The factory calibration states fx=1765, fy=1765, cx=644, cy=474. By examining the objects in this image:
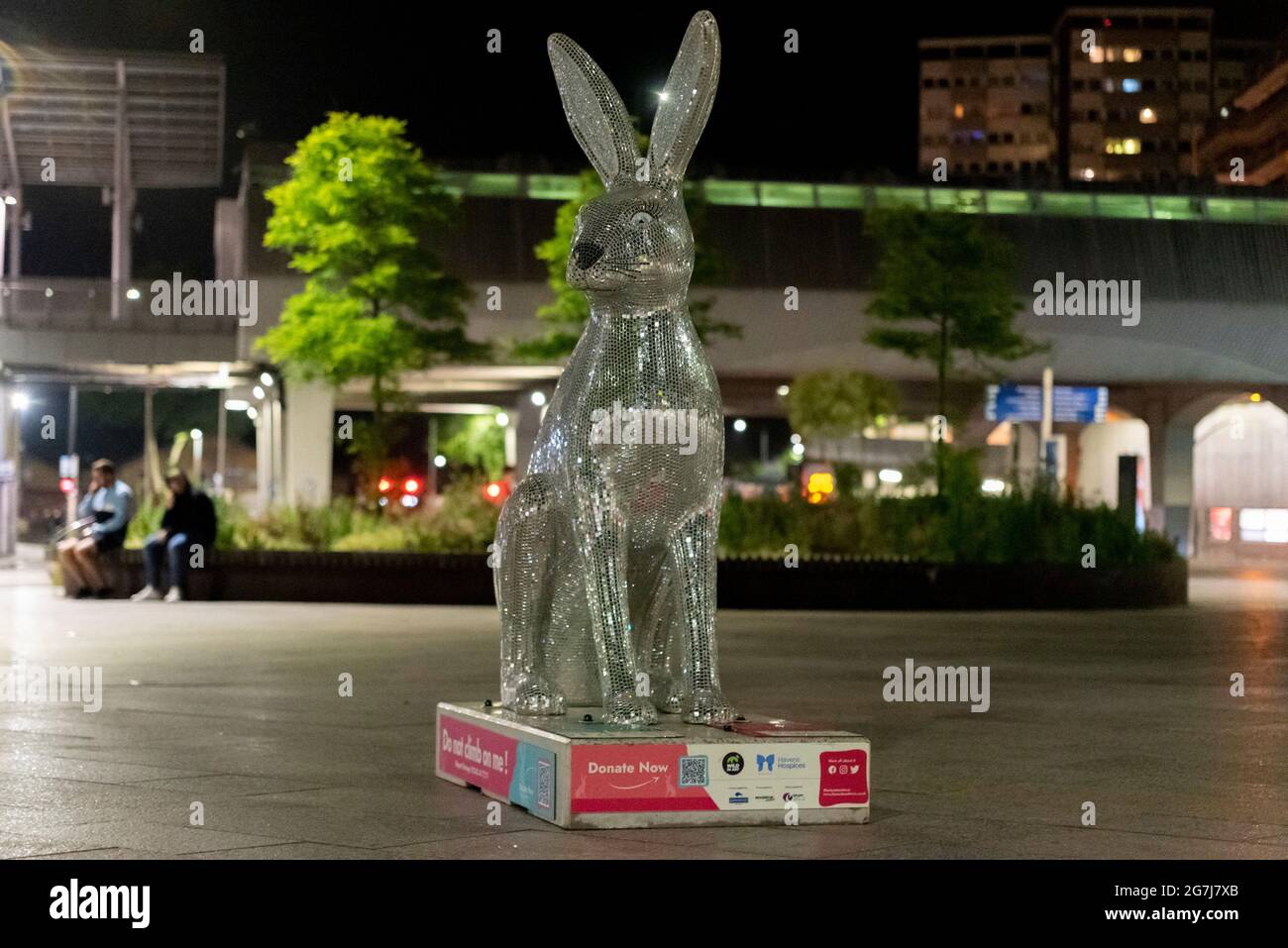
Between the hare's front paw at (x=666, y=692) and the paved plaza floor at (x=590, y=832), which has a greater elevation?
the hare's front paw at (x=666, y=692)

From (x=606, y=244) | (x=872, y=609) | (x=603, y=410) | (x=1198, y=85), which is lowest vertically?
(x=872, y=609)

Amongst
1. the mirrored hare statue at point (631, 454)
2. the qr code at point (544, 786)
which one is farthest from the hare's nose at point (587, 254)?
the qr code at point (544, 786)

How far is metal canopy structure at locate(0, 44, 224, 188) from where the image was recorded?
3416 centimetres

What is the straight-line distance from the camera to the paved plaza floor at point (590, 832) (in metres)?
6.02

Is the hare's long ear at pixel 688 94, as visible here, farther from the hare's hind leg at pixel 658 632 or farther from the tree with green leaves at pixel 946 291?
the tree with green leaves at pixel 946 291

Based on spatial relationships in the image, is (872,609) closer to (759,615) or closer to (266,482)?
(759,615)

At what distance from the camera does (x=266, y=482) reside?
129ft

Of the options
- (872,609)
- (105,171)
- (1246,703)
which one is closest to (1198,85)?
(105,171)

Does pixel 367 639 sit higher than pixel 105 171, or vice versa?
pixel 105 171

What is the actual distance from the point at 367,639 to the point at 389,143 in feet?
42.1

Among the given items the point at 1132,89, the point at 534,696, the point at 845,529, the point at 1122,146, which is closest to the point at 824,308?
the point at 845,529

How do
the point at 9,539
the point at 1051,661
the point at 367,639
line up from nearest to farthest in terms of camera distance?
the point at 1051,661
the point at 367,639
the point at 9,539

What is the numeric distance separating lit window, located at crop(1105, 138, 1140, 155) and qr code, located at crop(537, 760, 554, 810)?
150m

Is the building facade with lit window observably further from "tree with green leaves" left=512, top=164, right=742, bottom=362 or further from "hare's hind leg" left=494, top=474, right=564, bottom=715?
"hare's hind leg" left=494, top=474, right=564, bottom=715
